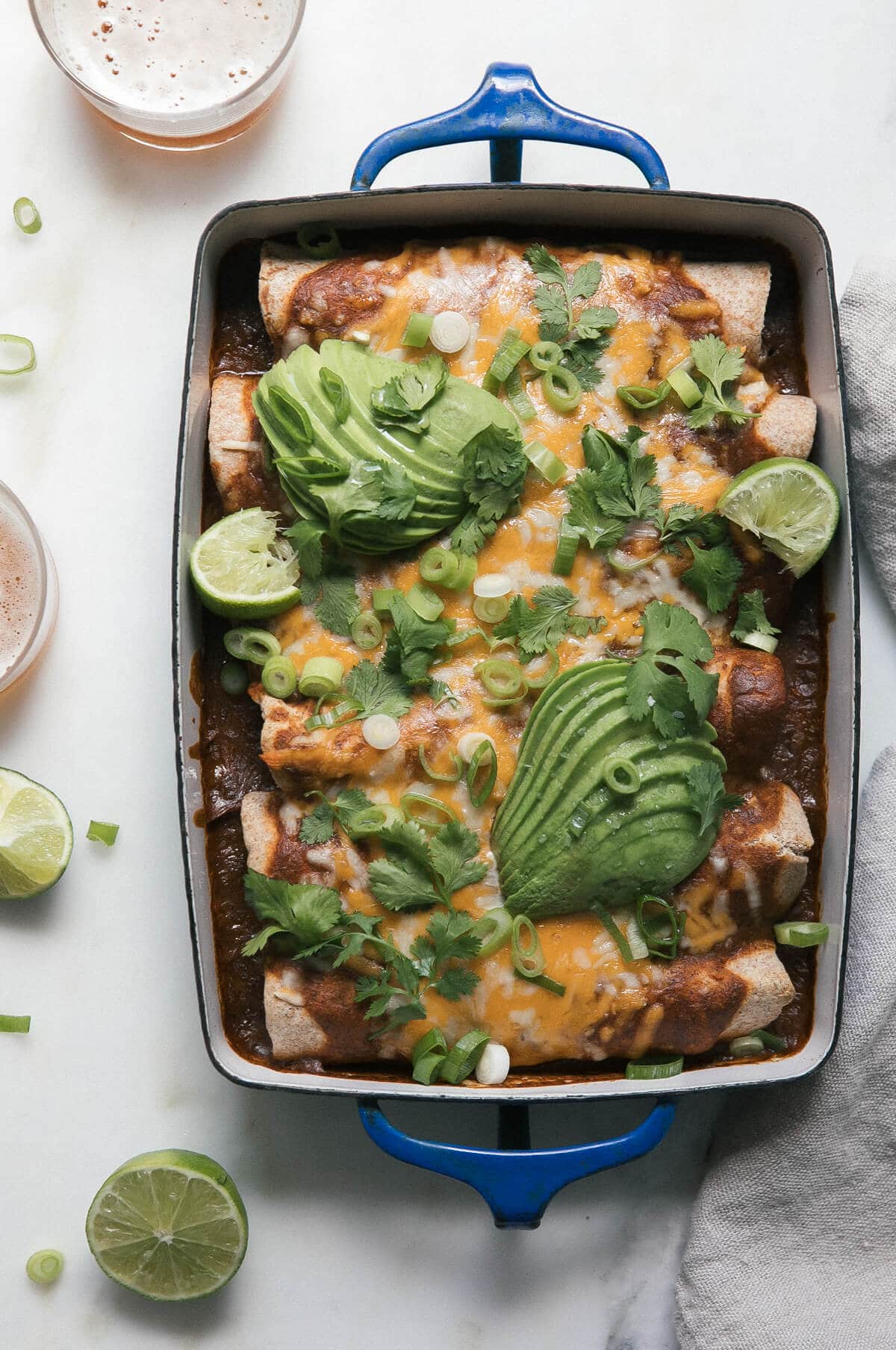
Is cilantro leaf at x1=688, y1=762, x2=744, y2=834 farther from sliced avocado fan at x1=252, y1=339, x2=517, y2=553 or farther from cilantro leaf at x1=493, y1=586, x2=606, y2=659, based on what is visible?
sliced avocado fan at x1=252, y1=339, x2=517, y2=553

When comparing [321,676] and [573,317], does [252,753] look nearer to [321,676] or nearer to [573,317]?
[321,676]

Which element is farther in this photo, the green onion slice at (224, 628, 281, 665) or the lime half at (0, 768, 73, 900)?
the lime half at (0, 768, 73, 900)

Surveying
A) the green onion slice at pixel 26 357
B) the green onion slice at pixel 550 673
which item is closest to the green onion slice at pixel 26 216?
the green onion slice at pixel 26 357

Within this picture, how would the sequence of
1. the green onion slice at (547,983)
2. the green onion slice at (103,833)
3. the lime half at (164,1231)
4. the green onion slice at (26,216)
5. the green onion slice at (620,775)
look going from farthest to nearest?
the green onion slice at (26,216) → the green onion slice at (103,833) → the lime half at (164,1231) → the green onion slice at (547,983) → the green onion slice at (620,775)

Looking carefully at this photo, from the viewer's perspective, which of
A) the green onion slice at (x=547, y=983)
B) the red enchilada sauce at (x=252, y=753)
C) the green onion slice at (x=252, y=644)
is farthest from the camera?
the red enchilada sauce at (x=252, y=753)

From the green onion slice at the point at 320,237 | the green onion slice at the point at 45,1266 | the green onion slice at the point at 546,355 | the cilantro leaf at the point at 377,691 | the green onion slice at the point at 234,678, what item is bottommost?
the green onion slice at the point at 45,1266

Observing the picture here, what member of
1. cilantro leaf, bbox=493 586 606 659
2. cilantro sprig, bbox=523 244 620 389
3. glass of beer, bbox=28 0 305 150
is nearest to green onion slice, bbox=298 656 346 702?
cilantro leaf, bbox=493 586 606 659

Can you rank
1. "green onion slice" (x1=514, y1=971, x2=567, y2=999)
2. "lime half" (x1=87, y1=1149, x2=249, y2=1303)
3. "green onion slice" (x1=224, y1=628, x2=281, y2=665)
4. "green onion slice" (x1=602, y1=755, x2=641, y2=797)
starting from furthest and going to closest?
"lime half" (x1=87, y1=1149, x2=249, y2=1303) → "green onion slice" (x1=224, y1=628, x2=281, y2=665) → "green onion slice" (x1=514, y1=971, x2=567, y2=999) → "green onion slice" (x1=602, y1=755, x2=641, y2=797)

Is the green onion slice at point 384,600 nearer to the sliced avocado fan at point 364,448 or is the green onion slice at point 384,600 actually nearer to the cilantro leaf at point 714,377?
the sliced avocado fan at point 364,448
